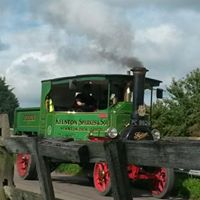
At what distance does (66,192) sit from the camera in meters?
11.7

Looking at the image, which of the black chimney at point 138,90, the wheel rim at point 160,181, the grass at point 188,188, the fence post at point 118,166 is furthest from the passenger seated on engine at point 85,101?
the fence post at point 118,166

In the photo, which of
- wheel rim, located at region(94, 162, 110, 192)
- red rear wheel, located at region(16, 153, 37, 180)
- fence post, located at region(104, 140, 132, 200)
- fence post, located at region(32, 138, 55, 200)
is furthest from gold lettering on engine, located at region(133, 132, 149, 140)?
fence post, located at region(104, 140, 132, 200)

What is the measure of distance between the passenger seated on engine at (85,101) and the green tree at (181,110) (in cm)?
2154

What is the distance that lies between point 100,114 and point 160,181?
202cm

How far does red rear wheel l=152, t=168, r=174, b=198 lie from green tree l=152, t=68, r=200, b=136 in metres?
22.7

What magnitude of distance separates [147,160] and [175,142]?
28cm

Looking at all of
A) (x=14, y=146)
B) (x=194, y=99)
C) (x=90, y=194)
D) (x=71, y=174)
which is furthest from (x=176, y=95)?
(x=14, y=146)

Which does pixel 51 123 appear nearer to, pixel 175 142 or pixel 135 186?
pixel 135 186

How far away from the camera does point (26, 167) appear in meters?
14.2

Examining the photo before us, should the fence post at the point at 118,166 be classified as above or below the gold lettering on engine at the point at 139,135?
above

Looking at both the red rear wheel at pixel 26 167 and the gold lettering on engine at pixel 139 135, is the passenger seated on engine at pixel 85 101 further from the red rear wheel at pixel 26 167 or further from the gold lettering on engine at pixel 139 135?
the red rear wheel at pixel 26 167

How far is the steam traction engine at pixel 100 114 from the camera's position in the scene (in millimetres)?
11867

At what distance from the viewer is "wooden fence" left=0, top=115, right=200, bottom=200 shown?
3.41 meters

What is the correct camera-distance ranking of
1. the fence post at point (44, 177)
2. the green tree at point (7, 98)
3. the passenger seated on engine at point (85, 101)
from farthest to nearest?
the green tree at point (7, 98), the passenger seated on engine at point (85, 101), the fence post at point (44, 177)
